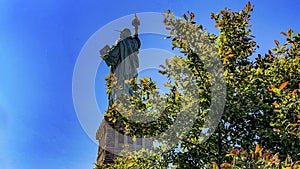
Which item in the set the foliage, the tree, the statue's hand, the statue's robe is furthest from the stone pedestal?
the foliage

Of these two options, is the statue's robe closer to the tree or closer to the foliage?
the tree

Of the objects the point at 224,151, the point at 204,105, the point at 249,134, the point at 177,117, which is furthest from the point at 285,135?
the point at 177,117

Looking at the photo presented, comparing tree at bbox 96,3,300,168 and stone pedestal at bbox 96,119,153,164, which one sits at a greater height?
stone pedestal at bbox 96,119,153,164

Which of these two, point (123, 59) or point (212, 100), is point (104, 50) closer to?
point (123, 59)

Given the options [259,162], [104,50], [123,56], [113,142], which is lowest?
[259,162]

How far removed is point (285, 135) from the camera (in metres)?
4.55

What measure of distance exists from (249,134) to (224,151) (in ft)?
1.73

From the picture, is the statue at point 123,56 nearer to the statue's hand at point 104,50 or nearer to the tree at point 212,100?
the statue's hand at point 104,50

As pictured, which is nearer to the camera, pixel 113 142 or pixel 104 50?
pixel 113 142

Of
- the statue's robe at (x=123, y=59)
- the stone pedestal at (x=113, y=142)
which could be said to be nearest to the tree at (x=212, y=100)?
the stone pedestal at (x=113, y=142)

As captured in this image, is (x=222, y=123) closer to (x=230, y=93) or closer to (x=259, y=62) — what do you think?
(x=230, y=93)

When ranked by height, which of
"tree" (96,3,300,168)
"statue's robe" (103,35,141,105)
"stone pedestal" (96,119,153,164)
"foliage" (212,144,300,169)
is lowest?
"foliage" (212,144,300,169)

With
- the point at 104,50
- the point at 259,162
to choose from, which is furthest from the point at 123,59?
the point at 259,162

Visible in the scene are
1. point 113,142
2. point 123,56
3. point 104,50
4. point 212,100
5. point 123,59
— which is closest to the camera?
point 212,100
